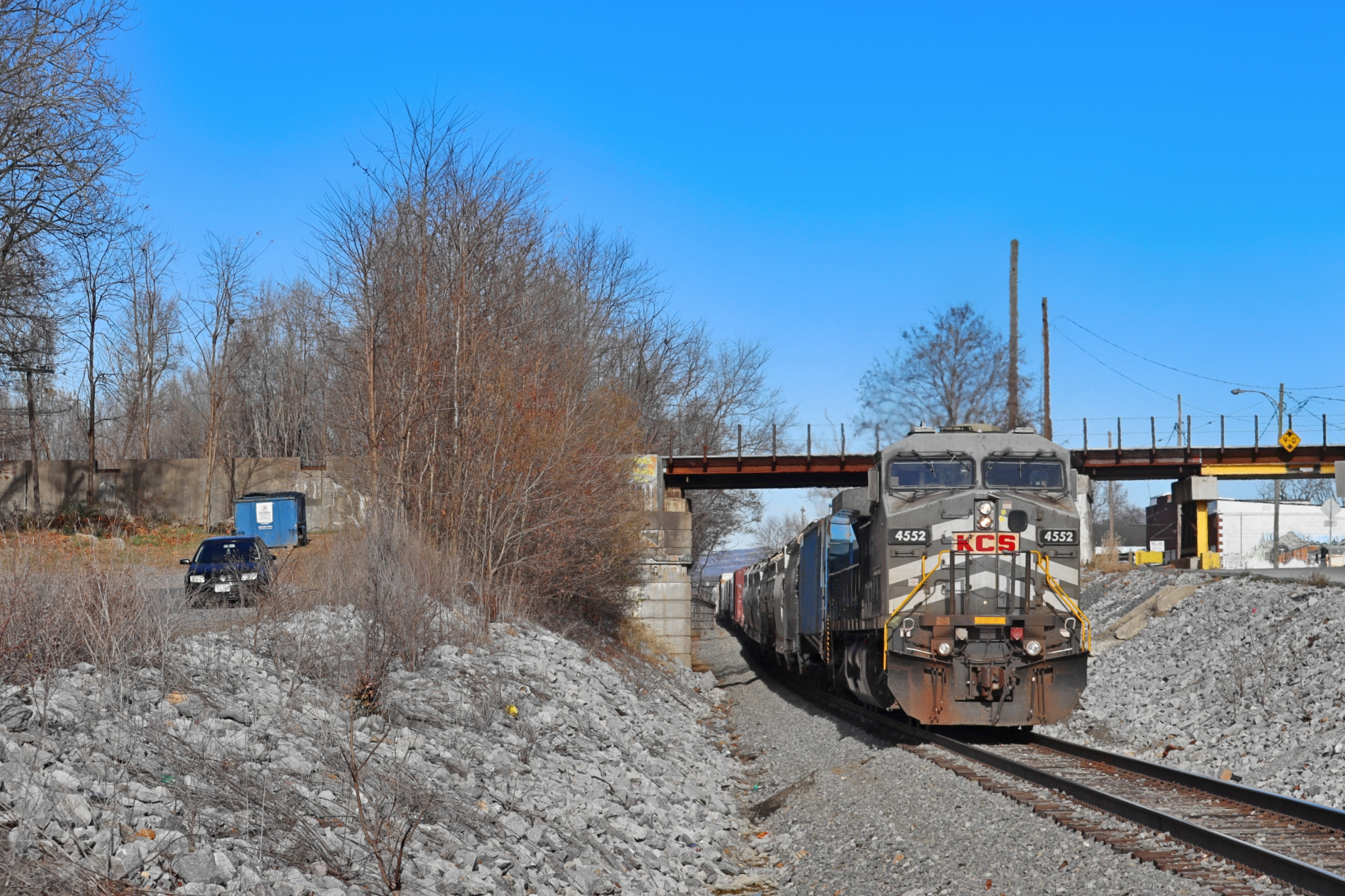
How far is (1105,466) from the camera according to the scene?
1421 inches

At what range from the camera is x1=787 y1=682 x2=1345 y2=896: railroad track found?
686 cm

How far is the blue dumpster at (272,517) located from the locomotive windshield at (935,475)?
91.3 feet

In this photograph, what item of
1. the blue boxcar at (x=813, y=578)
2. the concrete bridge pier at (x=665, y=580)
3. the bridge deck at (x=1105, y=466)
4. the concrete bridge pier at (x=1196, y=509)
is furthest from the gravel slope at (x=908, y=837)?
the concrete bridge pier at (x=1196, y=509)

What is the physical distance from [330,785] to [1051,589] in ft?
31.4

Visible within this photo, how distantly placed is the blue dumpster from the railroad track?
2927 cm

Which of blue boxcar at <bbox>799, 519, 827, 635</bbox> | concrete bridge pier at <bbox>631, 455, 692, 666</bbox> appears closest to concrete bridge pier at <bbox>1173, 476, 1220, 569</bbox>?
concrete bridge pier at <bbox>631, 455, 692, 666</bbox>

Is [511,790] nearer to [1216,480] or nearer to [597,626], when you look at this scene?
[597,626]

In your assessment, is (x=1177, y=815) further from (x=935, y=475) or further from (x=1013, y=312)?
(x=1013, y=312)

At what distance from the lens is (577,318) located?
37.2m

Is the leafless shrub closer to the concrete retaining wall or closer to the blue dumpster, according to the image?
the blue dumpster

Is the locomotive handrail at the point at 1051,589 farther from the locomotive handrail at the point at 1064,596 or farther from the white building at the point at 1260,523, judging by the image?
the white building at the point at 1260,523

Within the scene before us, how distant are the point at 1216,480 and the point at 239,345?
1668 inches

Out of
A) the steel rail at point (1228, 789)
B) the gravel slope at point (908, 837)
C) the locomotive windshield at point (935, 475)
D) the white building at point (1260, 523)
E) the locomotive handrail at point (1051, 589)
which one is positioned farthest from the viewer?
the white building at point (1260, 523)

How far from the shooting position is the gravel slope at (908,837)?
289 inches
